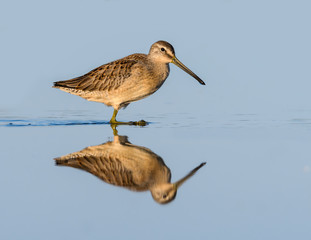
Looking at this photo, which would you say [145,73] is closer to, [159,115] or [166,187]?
[159,115]

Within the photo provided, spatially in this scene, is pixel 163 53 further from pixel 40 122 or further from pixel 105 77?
pixel 40 122

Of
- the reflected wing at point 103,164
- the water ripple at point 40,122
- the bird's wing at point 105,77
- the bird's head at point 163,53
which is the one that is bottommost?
the reflected wing at point 103,164

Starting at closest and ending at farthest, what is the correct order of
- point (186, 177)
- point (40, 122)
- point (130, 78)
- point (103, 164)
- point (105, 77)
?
point (186, 177), point (103, 164), point (130, 78), point (40, 122), point (105, 77)

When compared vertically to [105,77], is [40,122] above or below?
below

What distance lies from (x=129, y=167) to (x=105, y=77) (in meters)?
5.68

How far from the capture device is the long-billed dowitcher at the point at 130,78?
12.2 meters

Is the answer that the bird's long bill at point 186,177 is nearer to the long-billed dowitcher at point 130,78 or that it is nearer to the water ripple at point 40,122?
the long-billed dowitcher at point 130,78

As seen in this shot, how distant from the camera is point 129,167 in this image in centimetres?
740

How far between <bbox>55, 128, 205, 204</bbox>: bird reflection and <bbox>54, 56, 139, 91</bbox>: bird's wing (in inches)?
147

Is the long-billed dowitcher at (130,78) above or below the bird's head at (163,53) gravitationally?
below

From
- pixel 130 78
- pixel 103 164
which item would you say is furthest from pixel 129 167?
pixel 130 78

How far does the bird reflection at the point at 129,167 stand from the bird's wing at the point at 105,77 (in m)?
3.73

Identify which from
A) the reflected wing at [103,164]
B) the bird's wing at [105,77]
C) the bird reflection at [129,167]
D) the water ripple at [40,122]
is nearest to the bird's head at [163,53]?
the bird's wing at [105,77]

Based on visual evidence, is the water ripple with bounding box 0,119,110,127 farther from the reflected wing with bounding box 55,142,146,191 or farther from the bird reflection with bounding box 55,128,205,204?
the reflected wing with bounding box 55,142,146,191
